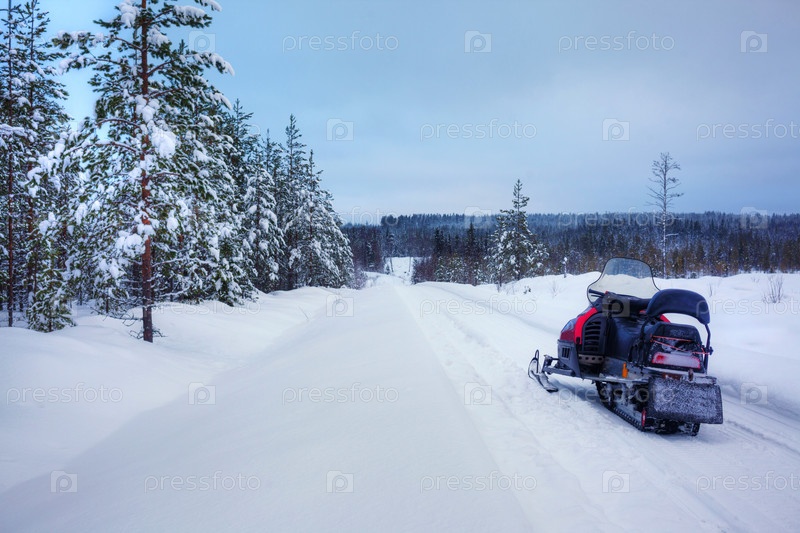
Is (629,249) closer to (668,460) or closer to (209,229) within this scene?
(209,229)

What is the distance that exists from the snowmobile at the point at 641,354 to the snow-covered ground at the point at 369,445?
1.02ft

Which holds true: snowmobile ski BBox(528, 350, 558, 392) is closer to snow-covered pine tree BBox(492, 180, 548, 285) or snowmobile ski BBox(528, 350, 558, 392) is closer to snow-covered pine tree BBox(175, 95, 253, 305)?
snow-covered pine tree BBox(175, 95, 253, 305)

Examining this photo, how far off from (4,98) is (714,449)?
20525 mm

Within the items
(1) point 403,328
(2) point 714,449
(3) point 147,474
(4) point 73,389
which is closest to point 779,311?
(2) point 714,449

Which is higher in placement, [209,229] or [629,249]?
[629,249]

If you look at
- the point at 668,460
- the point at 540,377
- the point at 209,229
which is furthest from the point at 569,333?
the point at 209,229

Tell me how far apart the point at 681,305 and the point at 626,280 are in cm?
177

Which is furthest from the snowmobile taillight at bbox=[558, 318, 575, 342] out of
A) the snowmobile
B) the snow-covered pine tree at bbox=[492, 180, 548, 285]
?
the snow-covered pine tree at bbox=[492, 180, 548, 285]

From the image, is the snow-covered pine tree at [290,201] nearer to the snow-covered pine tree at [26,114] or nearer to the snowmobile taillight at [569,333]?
the snow-covered pine tree at [26,114]

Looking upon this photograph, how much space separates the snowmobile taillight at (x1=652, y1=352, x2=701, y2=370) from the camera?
14.1 feet

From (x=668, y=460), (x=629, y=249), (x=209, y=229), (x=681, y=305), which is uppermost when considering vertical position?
(x=629, y=249)

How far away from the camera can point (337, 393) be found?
521 cm

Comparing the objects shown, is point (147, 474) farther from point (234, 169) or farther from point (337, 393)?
point (234, 169)

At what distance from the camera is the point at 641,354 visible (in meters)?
4.60
